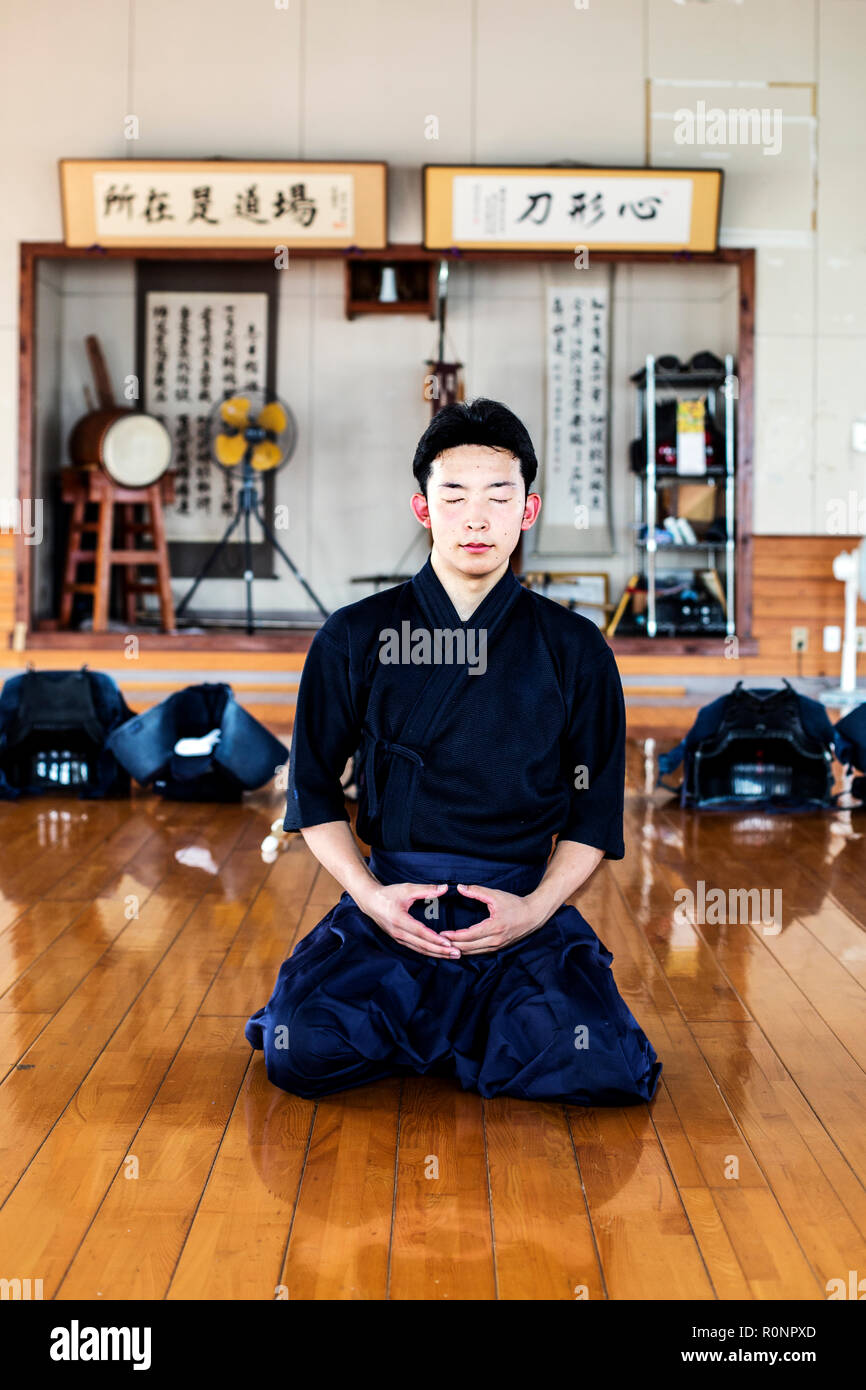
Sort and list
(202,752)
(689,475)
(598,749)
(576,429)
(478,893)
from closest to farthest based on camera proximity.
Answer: (478,893), (598,749), (202,752), (689,475), (576,429)

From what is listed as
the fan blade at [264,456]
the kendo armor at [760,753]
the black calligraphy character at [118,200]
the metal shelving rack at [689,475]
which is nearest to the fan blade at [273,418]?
the fan blade at [264,456]

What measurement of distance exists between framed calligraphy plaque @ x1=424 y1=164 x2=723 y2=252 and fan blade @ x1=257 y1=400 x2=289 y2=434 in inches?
45.1

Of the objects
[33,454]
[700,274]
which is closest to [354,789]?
[33,454]

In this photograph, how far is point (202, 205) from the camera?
6.38m

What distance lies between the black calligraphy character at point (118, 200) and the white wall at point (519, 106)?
0.24 metres

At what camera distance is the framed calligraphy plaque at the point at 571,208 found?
6.28 m

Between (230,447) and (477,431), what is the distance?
4.92 meters

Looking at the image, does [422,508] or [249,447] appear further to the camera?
[249,447]

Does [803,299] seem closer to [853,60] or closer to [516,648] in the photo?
[853,60]

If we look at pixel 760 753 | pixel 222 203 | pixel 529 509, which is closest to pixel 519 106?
pixel 222 203

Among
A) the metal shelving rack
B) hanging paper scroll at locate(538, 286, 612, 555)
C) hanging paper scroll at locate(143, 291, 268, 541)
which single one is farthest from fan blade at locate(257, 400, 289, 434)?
the metal shelving rack

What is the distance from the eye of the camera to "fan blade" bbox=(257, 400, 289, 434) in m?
6.76

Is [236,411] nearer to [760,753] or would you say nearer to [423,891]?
[760,753]

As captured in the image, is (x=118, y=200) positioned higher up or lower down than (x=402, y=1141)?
higher up
